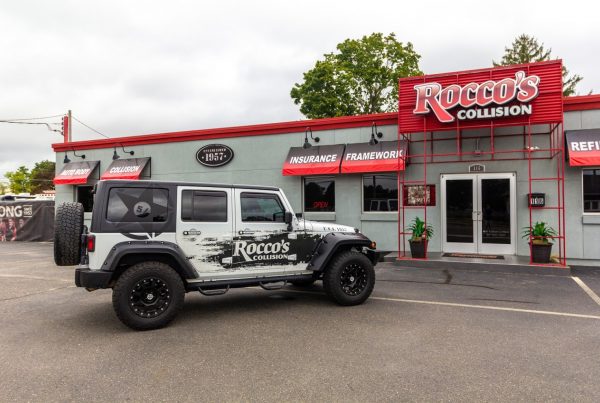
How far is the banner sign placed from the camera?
18.7 m

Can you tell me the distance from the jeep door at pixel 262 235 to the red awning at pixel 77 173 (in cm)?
1363

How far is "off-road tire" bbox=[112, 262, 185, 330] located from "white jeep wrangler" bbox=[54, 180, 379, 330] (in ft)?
0.04

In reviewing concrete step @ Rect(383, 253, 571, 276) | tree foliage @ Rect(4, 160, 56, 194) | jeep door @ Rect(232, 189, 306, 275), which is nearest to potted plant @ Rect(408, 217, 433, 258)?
concrete step @ Rect(383, 253, 571, 276)

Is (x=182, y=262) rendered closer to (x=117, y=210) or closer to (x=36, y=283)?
(x=117, y=210)

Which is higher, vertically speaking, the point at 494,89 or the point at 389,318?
the point at 494,89

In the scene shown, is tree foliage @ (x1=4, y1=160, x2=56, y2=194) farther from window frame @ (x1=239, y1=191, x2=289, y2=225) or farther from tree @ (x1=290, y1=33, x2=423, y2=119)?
window frame @ (x1=239, y1=191, x2=289, y2=225)

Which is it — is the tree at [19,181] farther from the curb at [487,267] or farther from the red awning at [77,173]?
the curb at [487,267]

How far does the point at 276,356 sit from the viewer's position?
4195 millimetres

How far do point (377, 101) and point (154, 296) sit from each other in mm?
31191

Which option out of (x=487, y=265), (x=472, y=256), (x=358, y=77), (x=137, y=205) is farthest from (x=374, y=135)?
(x=358, y=77)

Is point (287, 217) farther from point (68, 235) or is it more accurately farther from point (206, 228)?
point (68, 235)

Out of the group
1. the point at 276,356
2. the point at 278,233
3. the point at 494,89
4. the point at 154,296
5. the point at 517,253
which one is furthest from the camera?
the point at 517,253

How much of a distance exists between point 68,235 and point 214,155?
10.0 meters

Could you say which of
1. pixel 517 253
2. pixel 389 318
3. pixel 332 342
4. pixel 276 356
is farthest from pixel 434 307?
pixel 517 253
